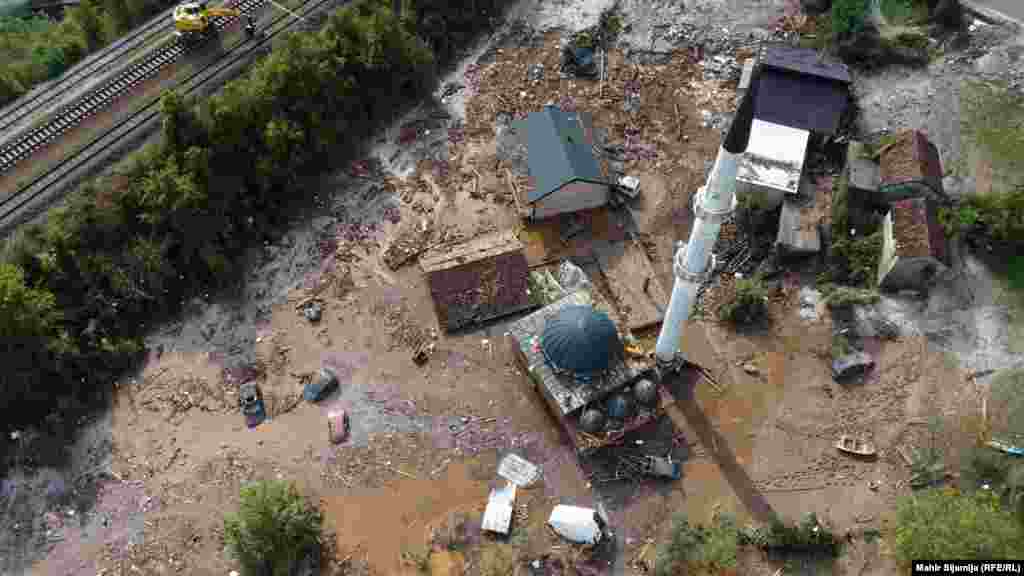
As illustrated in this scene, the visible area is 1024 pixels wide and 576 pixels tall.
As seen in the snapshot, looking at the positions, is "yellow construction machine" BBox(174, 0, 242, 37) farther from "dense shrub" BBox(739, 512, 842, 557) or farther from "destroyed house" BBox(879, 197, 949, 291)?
"dense shrub" BBox(739, 512, 842, 557)

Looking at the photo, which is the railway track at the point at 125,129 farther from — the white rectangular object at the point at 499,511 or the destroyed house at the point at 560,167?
the white rectangular object at the point at 499,511

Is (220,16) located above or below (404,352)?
above

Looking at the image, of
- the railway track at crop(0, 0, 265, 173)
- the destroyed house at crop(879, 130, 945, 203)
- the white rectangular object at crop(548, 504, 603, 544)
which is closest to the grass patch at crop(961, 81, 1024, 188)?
the destroyed house at crop(879, 130, 945, 203)

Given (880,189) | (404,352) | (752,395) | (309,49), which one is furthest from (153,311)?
(880,189)

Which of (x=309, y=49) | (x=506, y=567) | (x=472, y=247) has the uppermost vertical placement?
(x=309, y=49)

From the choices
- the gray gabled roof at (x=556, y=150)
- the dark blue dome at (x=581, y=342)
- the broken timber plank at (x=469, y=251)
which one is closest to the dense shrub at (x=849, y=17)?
the gray gabled roof at (x=556, y=150)

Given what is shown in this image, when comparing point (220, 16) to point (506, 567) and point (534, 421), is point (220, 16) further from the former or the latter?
point (506, 567)

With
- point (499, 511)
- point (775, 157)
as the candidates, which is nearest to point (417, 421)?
point (499, 511)
